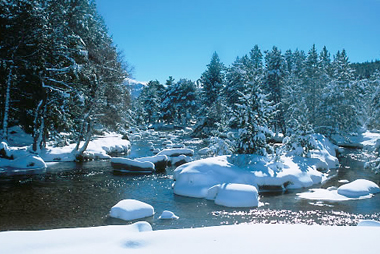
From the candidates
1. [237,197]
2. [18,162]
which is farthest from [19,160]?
[237,197]

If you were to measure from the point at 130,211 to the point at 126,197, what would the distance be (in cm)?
350

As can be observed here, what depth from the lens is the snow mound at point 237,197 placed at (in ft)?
43.3

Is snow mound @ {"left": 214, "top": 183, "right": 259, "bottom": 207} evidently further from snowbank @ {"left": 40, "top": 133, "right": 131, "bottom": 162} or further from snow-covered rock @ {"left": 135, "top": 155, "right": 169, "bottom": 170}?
snowbank @ {"left": 40, "top": 133, "right": 131, "bottom": 162}

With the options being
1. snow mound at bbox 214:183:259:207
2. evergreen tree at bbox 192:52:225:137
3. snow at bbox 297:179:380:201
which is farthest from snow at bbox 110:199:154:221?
evergreen tree at bbox 192:52:225:137

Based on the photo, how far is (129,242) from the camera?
5020 millimetres

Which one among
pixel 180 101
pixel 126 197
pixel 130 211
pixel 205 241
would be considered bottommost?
pixel 126 197

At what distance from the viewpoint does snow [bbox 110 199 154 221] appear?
1095 cm

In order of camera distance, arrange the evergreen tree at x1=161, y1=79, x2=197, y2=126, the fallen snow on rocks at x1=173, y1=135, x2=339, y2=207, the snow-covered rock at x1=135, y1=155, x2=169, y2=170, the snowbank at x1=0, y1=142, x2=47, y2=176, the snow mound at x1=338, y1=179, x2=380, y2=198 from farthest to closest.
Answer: the evergreen tree at x1=161, y1=79, x2=197, y2=126 < the snow-covered rock at x1=135, y1=155, x2=169, y2=170 < the snowbank at x1=0, y1=142, x2=47, y2=176 < the snow mound at x1=338, y1=179, x2=380, y2=198 < the fallen snow on rocks at x1=173, y1=135, x2=339, y2=207

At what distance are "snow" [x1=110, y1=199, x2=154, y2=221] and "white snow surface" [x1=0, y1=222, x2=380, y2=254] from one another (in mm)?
5049

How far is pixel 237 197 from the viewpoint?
43.7 feet

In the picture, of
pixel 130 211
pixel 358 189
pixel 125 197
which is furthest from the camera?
pixel 358 189

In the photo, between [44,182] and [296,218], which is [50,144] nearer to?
[44,182]

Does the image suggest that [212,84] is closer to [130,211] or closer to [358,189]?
[358,189]

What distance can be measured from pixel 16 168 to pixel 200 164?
1361 centimetres
